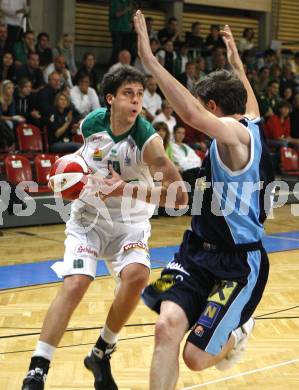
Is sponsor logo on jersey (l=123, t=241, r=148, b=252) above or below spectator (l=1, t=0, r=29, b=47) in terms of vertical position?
below

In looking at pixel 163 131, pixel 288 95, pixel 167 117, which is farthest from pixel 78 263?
pixel 288 95

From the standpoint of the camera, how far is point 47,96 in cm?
1213

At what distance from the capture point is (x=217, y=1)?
1958cm

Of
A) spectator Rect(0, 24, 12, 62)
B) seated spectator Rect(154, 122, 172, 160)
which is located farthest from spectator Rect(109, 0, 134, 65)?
seated spectator Rect(154, 122, 172, 160)

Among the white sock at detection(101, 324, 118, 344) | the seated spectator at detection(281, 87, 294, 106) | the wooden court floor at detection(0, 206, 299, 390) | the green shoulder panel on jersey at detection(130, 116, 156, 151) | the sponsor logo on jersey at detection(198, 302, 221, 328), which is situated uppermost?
the green shoulder panel on jersey at detection(130, 116, 156, 151)

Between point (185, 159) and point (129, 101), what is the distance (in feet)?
25.1

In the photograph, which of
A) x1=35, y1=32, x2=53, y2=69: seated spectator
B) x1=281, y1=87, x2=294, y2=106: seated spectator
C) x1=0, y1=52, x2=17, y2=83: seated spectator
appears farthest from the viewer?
x1=281, y1=87, x2=294, y2=106: seated spectator

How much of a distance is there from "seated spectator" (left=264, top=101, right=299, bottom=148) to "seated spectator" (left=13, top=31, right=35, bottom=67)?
5136mm

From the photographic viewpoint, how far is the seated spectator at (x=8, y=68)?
40.5 feet

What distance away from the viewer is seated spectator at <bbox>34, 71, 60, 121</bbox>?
1206 centimetres

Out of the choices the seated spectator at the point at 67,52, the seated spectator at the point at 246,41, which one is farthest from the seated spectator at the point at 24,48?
the seated spectator at the point at 246,41

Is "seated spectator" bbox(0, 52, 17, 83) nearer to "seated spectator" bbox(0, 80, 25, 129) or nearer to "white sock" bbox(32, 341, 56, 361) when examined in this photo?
"seated spectator" bbox(0, 80, 25, 129)

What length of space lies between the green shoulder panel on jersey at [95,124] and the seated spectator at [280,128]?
35.2 ft

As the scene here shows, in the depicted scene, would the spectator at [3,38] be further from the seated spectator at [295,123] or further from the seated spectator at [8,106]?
the seated spectator at [295,123]
